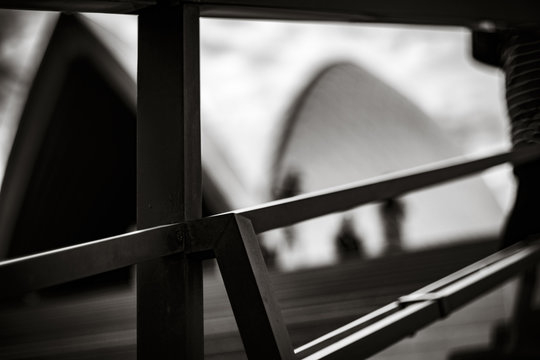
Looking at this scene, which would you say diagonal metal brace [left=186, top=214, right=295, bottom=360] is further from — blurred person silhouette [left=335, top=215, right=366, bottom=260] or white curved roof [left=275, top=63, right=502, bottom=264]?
white curved roof [left=275, top=63, right=502, bottom=264]

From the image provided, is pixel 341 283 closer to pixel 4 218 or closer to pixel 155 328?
pixel 155 328

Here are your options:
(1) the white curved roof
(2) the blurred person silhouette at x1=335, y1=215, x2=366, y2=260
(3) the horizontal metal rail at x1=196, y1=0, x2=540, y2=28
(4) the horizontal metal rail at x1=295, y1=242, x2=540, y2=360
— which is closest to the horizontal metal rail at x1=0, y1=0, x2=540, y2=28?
(3) the horizontal metal rail at x1=196, y1=0, x2=540, y2=28

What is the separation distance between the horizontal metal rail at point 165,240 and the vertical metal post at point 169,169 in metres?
0.05

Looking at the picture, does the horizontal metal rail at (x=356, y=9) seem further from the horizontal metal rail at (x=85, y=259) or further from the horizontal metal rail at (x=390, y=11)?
the horizontal metal rail at (x=85, y=259)

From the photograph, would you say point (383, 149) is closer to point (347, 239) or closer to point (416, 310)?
point (347, 239)

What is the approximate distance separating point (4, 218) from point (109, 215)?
264cm

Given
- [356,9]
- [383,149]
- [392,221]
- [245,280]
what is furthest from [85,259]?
[383,149]

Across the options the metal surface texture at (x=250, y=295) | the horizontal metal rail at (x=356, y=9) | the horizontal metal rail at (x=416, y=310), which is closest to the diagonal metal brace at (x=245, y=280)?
the metal surface texture at (x=250, y=295)

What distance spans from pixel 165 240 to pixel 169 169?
129 mm

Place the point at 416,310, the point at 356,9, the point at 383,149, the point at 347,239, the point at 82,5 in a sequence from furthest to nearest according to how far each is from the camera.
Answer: the point at 383,149 → the point at 347,239 → the point at 416,310 → the point at 356,9 → the point at 82,5

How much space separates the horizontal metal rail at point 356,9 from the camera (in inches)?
47.6

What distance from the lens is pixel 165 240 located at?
47.3 inches

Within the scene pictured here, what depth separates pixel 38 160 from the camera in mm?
17297

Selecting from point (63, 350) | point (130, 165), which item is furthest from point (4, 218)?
point (63, 350)
